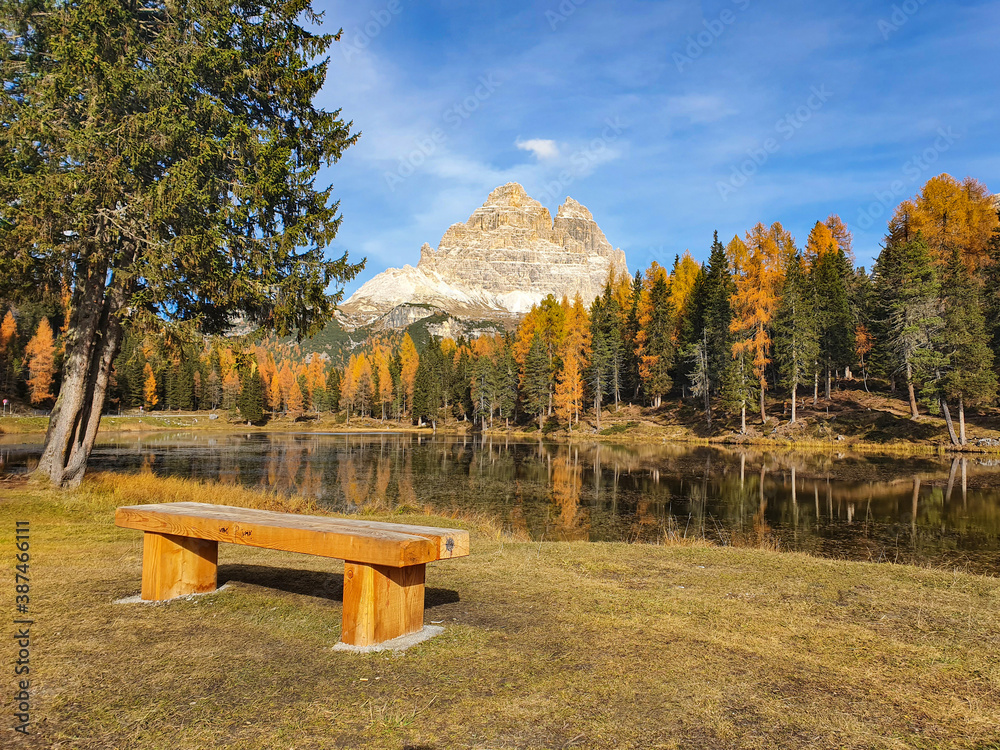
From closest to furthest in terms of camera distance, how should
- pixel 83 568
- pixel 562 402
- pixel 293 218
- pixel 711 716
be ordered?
1. pixel 711 716
2. pixel 83 568
3. pixel 293 218
4. pixel 562 402

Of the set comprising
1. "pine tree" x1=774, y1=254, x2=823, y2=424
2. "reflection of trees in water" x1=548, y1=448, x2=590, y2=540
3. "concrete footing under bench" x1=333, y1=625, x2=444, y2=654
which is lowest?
"reflection of trees in water" x1=548, y1=448, x2=590, y2=540

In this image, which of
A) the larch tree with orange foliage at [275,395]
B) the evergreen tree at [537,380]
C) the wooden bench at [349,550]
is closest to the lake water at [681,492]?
the wooden bench at [349,550]

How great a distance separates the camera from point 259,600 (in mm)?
5789

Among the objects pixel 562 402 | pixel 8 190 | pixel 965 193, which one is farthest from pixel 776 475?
pixel 965 193

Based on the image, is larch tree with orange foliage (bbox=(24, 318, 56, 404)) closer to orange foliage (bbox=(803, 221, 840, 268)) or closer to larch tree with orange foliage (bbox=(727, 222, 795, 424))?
larch tree with orange foliage (bbox=(727, 222, 795, 424))

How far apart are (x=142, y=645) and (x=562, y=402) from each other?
58.9 metres

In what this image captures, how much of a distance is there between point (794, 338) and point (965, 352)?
11080 mm

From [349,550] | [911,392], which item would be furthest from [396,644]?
[911,392]

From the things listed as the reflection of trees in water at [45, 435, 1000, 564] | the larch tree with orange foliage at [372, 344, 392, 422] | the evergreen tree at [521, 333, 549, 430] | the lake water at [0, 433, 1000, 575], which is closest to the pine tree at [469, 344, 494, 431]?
the evergreen tree at [521, 333, 549, 430]

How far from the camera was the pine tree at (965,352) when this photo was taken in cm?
3484

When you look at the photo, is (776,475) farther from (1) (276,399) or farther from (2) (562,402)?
(1) (276,399)

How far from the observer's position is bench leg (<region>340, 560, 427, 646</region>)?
14.9 feet

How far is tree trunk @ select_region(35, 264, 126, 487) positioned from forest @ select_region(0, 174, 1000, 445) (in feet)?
2.76

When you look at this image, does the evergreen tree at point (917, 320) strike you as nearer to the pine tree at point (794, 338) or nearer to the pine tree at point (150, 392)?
the pine tree at point (794, 338)
